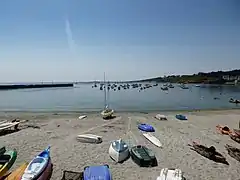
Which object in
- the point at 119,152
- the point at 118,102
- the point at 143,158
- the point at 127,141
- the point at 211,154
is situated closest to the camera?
the point at 143,158

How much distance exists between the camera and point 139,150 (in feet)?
47.1

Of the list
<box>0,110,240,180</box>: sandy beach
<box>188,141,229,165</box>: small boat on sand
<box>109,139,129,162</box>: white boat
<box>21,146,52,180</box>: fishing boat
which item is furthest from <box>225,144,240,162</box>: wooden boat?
<box>21,146,52,180</box>: fishing boat

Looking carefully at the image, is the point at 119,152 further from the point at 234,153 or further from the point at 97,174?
the point at 234,153

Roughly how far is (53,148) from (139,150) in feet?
19.7

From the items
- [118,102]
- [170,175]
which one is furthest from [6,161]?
[118,102]

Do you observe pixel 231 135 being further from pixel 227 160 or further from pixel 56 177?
pixel 56 177

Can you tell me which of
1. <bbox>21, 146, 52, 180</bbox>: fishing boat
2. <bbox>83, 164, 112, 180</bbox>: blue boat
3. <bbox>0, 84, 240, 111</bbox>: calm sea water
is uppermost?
<bbox>21, 146, 52, 180</bbox>: fishing boat

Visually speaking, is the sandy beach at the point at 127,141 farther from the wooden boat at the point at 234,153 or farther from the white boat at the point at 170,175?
the white boat at the point at 170,175

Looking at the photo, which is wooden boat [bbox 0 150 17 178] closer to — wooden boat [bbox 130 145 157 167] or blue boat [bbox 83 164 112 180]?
blue boat [bbox 83 164 112 180]

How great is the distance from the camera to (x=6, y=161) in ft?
40.6

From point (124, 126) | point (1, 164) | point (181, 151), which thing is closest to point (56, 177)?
point (1, 164)

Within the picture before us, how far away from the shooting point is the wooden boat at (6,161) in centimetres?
1123

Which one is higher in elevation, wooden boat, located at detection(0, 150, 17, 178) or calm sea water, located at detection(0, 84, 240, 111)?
wooden boat, located at detection(0, 150, 17, 178)

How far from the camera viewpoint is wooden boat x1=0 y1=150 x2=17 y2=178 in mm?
11234
